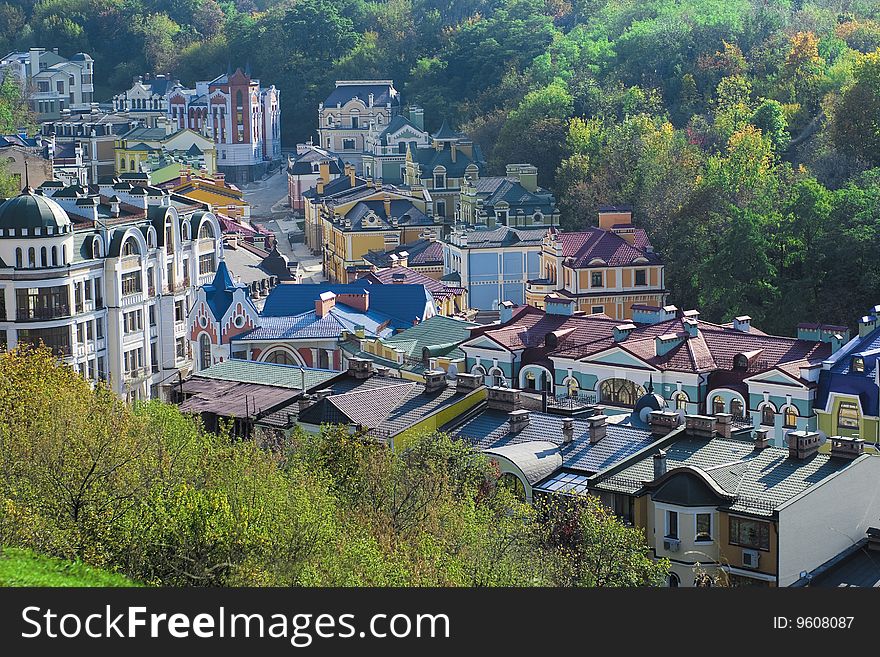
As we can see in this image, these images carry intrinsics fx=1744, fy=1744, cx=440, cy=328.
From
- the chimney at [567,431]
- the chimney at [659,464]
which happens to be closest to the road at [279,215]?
the chimney at [567,431]

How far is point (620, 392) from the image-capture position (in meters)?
38.2

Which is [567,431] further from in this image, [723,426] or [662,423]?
[723,426]

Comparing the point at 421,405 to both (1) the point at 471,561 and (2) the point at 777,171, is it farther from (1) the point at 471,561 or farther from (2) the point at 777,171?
(2) the point at 777,171

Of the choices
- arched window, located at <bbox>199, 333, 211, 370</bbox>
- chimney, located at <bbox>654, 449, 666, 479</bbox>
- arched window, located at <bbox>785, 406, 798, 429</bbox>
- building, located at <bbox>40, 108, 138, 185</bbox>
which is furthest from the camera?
building, located at <bbox>40, 108, 138, 185</bbox>

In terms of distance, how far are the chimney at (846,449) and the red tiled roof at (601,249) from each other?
92.1 ft

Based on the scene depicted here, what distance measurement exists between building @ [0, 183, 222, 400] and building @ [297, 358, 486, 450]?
6643 millimetres

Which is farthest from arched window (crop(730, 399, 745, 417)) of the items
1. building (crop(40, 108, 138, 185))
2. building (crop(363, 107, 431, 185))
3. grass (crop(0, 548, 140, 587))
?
building (crop(40, 108, 138, 185))

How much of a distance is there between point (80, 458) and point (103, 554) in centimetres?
331

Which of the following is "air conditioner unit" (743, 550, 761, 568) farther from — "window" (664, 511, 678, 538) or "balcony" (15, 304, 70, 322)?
"balcony" (15, 304, 70, 322)

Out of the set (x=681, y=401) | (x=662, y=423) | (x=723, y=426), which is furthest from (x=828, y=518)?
(x=681, y=401)

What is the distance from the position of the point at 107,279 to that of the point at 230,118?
64.3 metres

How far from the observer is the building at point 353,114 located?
337ft

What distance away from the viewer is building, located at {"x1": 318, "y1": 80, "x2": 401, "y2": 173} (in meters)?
103

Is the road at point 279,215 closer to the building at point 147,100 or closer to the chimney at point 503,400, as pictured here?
the building at point 147,100
